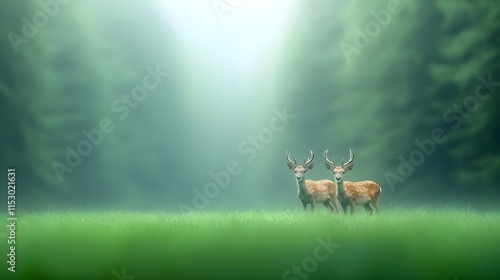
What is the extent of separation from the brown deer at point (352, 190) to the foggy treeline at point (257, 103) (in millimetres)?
266

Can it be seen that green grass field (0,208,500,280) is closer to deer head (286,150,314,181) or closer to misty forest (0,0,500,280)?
misty forest (0,0,500,280)

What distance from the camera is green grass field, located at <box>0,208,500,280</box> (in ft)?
10.8

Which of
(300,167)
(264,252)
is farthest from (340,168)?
(264,252)

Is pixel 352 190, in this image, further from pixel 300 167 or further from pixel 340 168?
pixel 300 167

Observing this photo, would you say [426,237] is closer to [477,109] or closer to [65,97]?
[477,109]

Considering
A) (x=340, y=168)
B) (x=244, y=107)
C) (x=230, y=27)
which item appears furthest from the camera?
(x=244, y=107)

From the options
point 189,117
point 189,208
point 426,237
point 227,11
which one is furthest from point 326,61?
point 426,237

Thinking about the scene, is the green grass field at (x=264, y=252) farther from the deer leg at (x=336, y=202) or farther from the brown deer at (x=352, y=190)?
the deer leg at (x=336, y=202)

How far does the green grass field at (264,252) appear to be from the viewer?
3.30m

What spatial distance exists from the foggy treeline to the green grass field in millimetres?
1497

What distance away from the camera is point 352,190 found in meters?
4.82

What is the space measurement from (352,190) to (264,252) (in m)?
1.74

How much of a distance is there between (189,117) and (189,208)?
102 centimetres

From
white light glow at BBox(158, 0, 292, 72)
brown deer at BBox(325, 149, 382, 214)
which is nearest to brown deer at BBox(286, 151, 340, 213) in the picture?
brown deer at BBox(325, 149, 382, 214)
